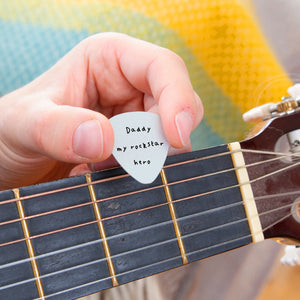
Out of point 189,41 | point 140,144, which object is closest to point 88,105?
point 140,144

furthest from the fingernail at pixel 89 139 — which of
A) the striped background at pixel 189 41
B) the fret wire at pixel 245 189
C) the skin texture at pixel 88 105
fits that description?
the striped background at pixel 189 41

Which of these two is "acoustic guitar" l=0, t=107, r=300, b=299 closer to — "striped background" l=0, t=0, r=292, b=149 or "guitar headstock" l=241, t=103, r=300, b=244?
"guitar headstock" l=241, t=103, r=300, b=244

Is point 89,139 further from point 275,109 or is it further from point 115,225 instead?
point 275,109

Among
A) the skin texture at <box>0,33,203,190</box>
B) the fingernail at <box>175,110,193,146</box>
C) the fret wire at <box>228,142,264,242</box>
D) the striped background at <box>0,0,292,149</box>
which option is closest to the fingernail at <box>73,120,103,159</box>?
the skin texture at <box>0,33,203,190</box>

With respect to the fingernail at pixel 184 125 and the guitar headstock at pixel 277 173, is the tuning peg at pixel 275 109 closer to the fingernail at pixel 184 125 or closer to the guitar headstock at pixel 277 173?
the guitar headstock at pixel 277 173

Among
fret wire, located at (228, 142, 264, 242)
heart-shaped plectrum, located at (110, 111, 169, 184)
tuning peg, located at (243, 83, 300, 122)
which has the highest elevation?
heart-shaped plectrum, located at (110, 111, 169, 184)

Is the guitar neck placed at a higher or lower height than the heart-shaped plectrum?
lower

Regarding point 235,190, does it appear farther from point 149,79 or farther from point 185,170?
point 149,79
